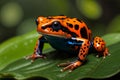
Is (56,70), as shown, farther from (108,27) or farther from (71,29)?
(108,27)

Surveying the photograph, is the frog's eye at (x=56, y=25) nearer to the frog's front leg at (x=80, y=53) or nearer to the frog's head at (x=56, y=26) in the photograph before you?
the frog's head at (x=56, y=26)

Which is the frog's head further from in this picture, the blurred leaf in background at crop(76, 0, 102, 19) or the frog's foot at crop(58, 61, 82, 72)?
the blurred leaf in background at crop(76, 0, 102, 19)

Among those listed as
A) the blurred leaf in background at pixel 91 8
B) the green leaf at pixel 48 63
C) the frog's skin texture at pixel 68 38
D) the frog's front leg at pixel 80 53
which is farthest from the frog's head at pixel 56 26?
the blurred leaf in background at pixel 91 8

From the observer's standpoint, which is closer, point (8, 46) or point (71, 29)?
point (71, 29)

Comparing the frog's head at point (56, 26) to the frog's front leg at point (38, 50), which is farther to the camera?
the frog's front leg at point (38, 50)

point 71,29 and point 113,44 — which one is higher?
point 71,29

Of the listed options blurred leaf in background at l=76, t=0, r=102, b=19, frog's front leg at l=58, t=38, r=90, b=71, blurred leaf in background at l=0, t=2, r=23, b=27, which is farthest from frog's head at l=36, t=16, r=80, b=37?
blurred leaf in background at l=0, t=2, r=23, b=27

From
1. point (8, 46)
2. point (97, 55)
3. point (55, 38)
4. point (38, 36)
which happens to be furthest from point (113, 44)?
point (8, 46)

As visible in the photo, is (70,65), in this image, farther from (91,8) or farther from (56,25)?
(91,8)
